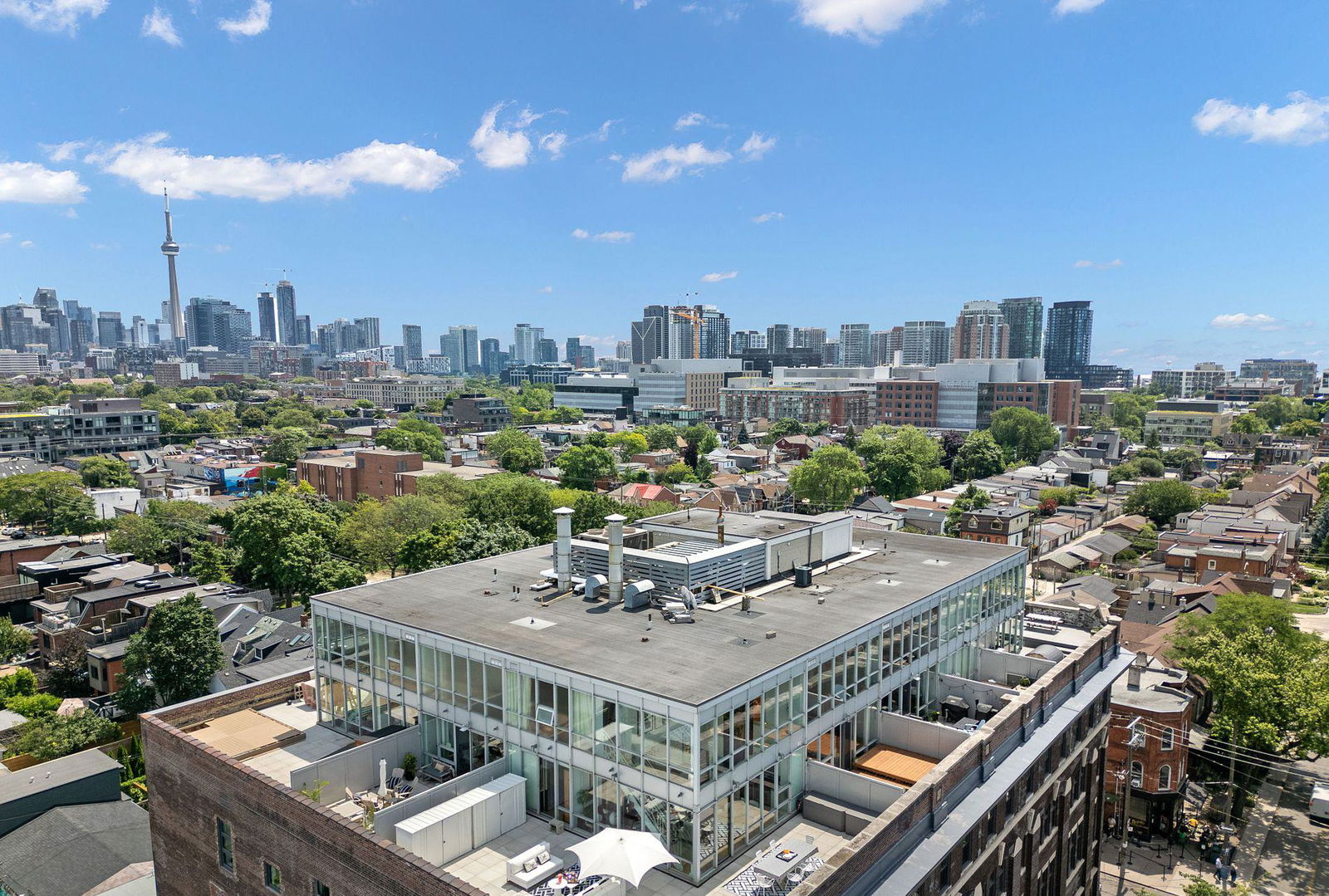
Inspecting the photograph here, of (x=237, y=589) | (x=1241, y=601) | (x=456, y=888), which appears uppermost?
(x=456, y=888)

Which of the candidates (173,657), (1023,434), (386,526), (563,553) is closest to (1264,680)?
(563,553)

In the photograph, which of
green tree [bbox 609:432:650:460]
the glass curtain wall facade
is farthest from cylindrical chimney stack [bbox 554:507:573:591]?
green tree [bbox 609:432:650:460]

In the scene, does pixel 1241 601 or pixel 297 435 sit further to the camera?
pixel 297 435

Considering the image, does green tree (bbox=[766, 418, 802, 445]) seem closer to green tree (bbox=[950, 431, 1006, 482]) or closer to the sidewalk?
green tree (bbox=[950, 431, 1006, 482])

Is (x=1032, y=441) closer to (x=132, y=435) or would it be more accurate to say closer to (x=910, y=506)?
(x=910, y=506)

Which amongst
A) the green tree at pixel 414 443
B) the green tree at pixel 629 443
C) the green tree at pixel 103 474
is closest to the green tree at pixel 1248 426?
the green tree at pixel 629 443

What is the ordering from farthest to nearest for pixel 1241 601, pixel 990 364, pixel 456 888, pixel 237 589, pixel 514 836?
pixel 990 364 < pixel 237 589 < pixel 1241 601 < pixel 514 836 < pixel 456 888

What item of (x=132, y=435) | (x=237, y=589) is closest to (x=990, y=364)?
(x=237, y=589)

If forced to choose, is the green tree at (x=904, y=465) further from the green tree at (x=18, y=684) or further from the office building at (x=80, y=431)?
the office building at (x=80, y=431)
